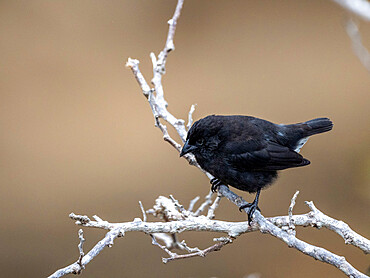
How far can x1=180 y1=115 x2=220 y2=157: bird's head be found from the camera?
9.93 ft

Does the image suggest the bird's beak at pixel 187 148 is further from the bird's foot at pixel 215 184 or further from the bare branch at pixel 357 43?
the bare branch at pixel 357 43

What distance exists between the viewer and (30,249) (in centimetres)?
521

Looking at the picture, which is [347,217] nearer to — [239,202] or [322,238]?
[322,238]

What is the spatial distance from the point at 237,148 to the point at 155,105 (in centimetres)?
64

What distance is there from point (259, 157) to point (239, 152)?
141 millimetres

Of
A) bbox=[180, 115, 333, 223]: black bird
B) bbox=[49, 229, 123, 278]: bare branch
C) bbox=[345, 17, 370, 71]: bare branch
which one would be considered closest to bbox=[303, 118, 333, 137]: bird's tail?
bbox=[180, 115, 333, 223]: black bird

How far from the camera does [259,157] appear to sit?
316cm

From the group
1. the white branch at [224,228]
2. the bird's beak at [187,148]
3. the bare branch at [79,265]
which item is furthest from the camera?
the bird's beak at [187,148]

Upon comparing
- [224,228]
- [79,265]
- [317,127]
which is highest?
[317,127]

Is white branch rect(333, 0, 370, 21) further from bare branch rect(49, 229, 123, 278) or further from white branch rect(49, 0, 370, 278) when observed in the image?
bare branch rect(49, 229, 123, 278)

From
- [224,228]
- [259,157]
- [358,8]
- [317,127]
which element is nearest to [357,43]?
[358,8]

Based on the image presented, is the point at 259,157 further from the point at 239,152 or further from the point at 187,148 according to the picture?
the point at 187,148

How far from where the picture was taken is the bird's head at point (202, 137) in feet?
9.93

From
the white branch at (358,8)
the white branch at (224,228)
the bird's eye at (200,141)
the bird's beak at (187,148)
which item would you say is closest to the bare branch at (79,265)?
the white branch at (224,228)
